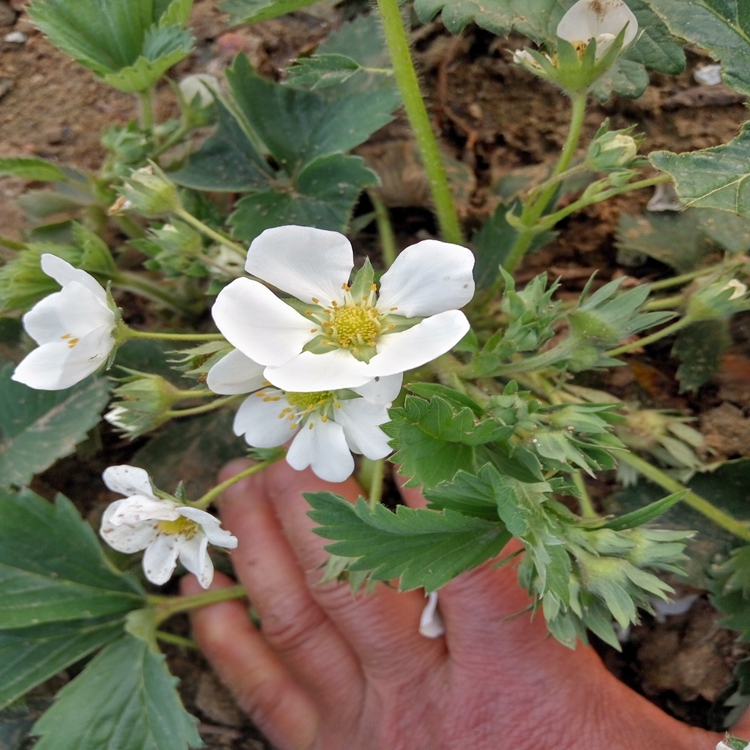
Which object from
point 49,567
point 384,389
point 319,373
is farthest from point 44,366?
point 49,567

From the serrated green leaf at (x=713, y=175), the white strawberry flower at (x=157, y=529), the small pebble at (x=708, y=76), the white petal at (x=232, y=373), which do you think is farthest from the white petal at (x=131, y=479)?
the small pebble at (x=708, y=76)

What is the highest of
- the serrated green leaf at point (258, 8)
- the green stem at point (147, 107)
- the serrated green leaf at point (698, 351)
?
the serrated green leaf at point (258, 8)

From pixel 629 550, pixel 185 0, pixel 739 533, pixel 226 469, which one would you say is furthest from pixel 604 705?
pixel 185 0

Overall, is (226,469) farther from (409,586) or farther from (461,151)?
(461,151)

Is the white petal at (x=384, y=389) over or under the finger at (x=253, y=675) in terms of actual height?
over

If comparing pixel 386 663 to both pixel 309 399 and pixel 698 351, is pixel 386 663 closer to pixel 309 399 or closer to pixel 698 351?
pixel 309 399

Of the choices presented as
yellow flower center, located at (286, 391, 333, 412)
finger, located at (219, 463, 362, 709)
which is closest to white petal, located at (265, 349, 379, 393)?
yellow flower center, located at (286, 391, 333, 412)

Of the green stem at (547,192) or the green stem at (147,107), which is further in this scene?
the green stem at (147,107)

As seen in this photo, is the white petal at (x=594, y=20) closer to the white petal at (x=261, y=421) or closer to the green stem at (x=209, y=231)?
the green stem at (x=209, y=231)
